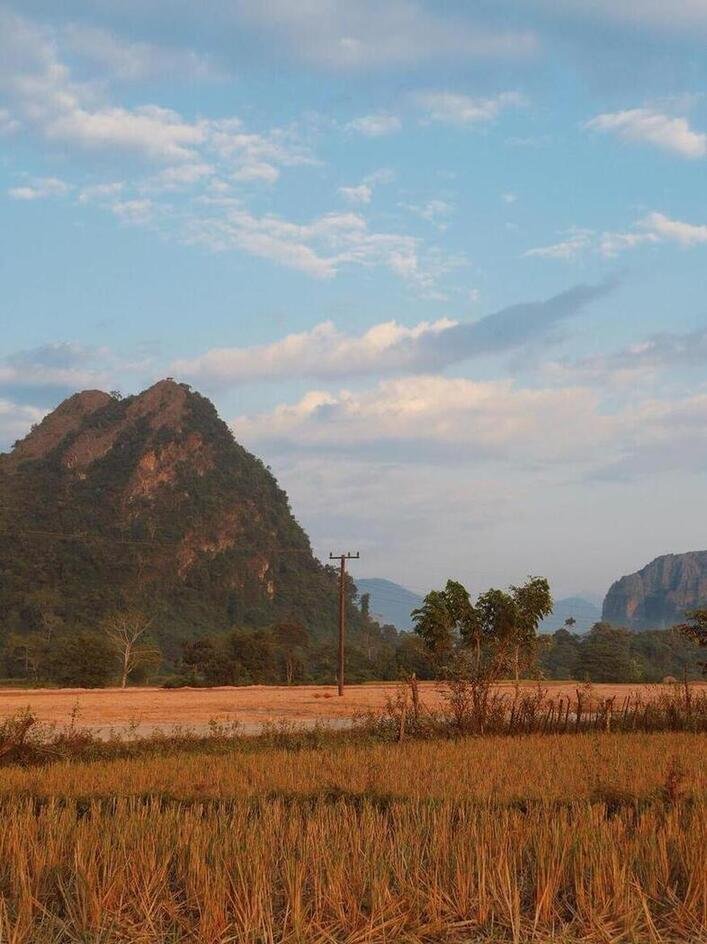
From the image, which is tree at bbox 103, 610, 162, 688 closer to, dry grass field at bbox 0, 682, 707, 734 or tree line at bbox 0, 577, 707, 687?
tree line at bbox 0, 577, 707, 687

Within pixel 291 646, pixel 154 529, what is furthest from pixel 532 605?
pixel 154 529

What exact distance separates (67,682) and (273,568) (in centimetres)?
7412

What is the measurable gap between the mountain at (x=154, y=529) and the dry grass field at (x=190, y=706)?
61.6 meters

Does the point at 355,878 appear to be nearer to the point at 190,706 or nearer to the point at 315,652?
the point at 190,706

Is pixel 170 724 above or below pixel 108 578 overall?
below

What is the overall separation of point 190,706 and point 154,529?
4010 inches

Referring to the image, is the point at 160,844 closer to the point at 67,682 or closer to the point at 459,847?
the point at 459,847

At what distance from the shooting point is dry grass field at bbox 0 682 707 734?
32500 millimetres

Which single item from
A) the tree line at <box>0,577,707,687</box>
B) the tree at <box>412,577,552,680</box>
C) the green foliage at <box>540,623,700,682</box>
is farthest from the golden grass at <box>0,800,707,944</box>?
the green foliage at <box>540,623,700,682</box>

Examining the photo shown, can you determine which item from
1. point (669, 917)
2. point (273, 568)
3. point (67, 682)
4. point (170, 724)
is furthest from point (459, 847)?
point (273, 568)

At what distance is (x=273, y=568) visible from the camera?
150 m

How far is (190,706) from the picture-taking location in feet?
136

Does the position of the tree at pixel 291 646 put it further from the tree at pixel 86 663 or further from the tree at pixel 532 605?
the tree at pixel 532 605

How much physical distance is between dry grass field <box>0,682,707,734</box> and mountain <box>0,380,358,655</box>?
2427 inches
